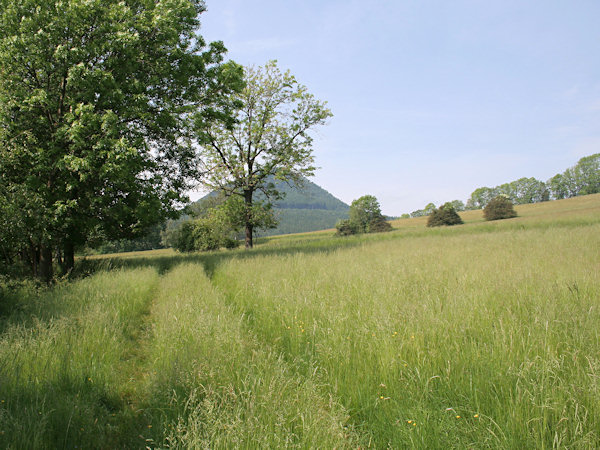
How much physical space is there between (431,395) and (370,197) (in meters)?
97.4

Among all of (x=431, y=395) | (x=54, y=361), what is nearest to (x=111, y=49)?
(x=54, y=361)

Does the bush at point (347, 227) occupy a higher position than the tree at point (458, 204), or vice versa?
the tree at point (458, 204)

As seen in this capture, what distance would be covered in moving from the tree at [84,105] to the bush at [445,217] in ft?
192

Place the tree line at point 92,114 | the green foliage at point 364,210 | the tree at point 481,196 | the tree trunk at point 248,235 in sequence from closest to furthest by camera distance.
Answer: the tree line at point 92,114 < the tree trunk at point 248,235 < the green foliage at point 364,210 < the tree at point 481,196

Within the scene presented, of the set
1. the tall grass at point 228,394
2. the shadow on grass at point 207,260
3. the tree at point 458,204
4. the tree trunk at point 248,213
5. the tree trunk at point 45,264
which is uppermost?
the tree at point 458,204

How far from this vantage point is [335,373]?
3074 millimetres

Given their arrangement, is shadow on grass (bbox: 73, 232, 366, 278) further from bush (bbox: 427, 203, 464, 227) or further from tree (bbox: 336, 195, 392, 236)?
tree (bbox: 336, 195, 392, 236)

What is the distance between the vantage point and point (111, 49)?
1003 cm

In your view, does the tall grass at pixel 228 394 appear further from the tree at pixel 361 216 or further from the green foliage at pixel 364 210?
the green foliage at pixel 364 210

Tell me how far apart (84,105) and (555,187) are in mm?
151410

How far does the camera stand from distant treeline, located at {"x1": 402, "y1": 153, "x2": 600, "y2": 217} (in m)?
103

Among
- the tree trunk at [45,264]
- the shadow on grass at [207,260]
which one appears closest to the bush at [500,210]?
the shadow on grass at [207,260]

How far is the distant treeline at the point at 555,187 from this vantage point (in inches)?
4045

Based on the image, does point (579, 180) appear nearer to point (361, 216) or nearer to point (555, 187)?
point (555, 187)
